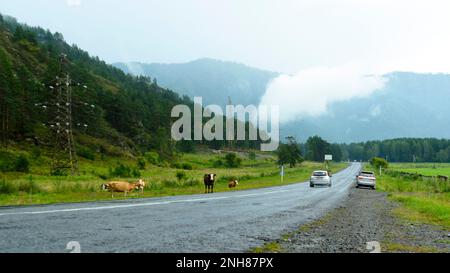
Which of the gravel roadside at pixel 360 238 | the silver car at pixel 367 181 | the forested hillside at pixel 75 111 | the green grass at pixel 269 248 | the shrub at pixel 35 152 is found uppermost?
the forested hillside at pixel 75 111

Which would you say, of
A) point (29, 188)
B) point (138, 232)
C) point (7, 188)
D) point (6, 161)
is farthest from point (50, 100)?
point (138, 232)

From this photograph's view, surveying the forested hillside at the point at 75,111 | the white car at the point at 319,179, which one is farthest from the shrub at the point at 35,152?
the white car at the point at 319,179

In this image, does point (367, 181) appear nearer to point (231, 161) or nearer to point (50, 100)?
point (50, 100)

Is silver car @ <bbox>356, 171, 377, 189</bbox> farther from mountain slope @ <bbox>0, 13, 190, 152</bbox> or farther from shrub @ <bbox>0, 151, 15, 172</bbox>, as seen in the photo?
shrub @ <bbox>0, 151, 15, 172</bbox>

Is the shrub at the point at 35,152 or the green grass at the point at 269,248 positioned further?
the shrub at the point at 35,152

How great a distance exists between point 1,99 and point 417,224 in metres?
89.8

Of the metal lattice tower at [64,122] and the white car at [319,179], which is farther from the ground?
the metal lattice tower at [64,122]

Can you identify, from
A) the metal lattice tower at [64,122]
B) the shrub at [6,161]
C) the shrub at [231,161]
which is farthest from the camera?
the shrub at [231,161]

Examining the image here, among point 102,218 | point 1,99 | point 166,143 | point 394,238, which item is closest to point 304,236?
point 394,238

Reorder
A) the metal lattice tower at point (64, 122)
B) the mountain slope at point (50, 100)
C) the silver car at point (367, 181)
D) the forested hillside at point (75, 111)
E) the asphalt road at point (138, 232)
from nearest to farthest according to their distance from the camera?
1. the asphalt road at point (138, 232)
2. the silver car at point (367, 181)
3. the metal lattice tower at point (64, 122)
4. the forested hillside at point (75, 111)
5. the mountain slope at point (50, 100)

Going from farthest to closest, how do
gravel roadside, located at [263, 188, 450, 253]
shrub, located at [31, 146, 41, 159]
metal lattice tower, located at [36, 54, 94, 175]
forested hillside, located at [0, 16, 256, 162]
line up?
forested hillside, located at [0, 16, 256, 162], shrub, located at [31, 146, 41, 159], metal lattice tower, located at [36, 54, 94, 175], gravel roadside, located at [263, 188, 450, 253]

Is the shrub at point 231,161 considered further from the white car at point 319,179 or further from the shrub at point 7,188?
the shrub at point 7,188

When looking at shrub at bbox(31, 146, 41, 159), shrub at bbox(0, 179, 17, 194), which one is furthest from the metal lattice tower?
shrub at bbox(0, 179, 17, 194)
